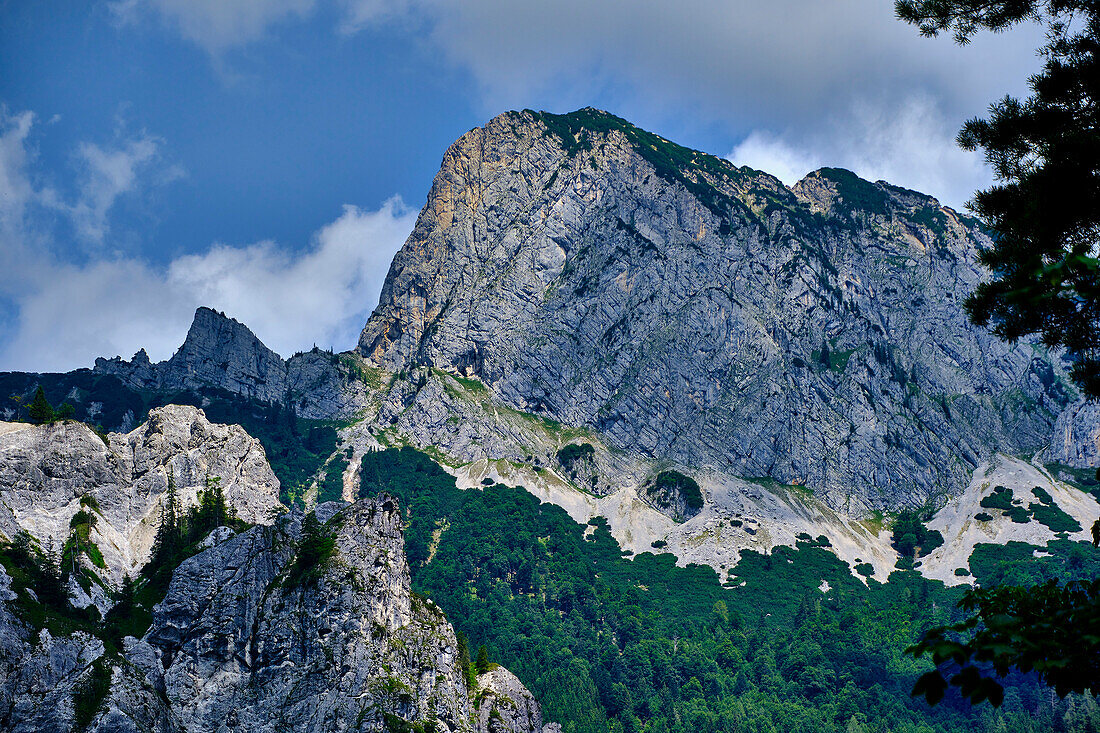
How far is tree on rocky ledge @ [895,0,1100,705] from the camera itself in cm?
1005

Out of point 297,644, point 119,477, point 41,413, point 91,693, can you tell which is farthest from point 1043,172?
point 41,413

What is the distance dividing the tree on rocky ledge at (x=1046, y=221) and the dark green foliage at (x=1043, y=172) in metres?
0.02

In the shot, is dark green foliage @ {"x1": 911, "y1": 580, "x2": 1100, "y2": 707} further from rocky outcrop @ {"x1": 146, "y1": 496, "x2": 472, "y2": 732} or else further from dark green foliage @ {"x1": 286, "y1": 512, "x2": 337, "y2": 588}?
dark green foliage @ {"x1": 286, "y1": 512, "x2": 337, "y2": 588}

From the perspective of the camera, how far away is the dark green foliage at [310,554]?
321 ft

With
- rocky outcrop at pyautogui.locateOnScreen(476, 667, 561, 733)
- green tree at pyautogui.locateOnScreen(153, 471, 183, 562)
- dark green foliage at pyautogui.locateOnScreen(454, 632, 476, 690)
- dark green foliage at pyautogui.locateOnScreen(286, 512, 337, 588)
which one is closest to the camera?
dark green foliage at pyautogui.locateOnScreen(286, 512, 337, 588)

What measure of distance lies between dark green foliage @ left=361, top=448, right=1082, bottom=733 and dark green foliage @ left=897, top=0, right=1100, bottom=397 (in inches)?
5111

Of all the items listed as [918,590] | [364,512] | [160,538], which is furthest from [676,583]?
[160,538]

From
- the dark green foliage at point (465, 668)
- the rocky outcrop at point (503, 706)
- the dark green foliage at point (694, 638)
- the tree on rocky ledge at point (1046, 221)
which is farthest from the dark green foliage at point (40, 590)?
the tree on rocky ledge at point (1046, 221)

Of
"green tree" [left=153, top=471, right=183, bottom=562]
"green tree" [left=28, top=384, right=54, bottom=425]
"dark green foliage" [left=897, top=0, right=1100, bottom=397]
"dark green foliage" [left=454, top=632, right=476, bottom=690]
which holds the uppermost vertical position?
"green tree" [left=28, top=384, right=54, bottom=425]

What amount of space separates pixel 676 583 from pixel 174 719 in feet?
418

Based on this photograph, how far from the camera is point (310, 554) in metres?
101

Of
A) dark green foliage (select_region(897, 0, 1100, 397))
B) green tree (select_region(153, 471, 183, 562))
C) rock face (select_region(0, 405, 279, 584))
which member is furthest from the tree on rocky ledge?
green tree (select_region(153, 471, 183, 562))

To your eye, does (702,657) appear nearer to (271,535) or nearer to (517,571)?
(517,571)

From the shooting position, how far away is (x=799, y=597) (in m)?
189
